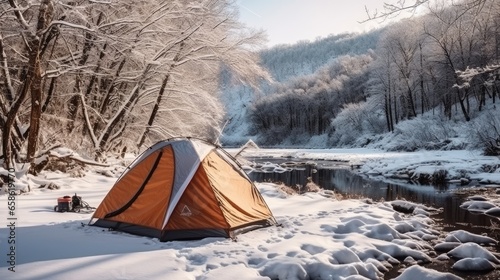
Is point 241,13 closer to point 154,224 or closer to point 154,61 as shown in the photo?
point 154,61

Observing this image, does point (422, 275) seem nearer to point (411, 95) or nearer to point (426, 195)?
point (426, 195)

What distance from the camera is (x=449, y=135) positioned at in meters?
29.8

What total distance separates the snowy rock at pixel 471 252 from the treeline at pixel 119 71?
8933mm

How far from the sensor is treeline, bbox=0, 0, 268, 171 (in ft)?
34.6

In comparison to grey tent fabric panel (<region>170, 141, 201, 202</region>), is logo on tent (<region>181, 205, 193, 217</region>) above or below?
below

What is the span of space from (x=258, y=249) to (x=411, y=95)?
40.1 m

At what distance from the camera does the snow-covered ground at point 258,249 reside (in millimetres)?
4930

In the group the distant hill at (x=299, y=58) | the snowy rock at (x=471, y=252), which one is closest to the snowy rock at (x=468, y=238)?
the snowy rock at (x=471, y=252)

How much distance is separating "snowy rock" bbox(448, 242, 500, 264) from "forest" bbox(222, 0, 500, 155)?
2834 mm

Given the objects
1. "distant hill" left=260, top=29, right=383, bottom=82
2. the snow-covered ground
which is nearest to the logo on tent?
the snow-covered ground

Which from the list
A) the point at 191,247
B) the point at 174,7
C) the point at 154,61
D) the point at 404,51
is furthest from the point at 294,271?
the point at 404,51

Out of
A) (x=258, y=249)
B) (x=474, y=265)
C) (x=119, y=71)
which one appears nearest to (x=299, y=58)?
(x=119, y=71)

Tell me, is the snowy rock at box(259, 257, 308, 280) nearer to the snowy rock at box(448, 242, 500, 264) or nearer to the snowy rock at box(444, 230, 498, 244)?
the snowy rock at box(448, 242, 500, 264)

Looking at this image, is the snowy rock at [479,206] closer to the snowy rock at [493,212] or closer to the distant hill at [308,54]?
the snowy rock at [493,212]
